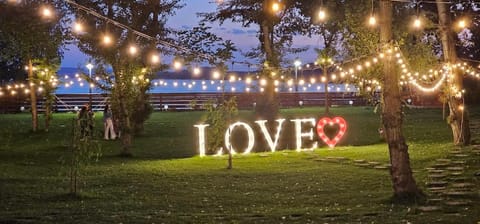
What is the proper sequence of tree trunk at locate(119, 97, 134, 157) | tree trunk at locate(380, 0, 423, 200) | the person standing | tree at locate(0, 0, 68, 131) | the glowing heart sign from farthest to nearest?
the person standing, tree at locate(0, 0, 68, 131), the glowing heart sign, tree trunk at locate(119, 97, 134, 157), tree trunk at locate(380, 0, 423, 200)

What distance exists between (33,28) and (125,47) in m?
5.55

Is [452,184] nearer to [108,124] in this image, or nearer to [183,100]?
[108,124]

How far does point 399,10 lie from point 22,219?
19574mm

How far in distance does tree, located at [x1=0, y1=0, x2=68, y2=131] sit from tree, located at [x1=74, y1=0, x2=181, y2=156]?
1.21m

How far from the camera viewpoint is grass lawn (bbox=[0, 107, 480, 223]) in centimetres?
970

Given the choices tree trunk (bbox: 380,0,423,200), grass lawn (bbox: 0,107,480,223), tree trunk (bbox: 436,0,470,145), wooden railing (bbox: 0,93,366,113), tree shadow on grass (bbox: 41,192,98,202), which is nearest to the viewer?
grass lawn (bbox: 0,107,480,223)

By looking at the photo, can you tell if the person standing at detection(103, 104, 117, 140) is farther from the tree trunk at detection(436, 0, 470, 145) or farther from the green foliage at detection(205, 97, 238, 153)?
the tree trunk at detection(436, 0, 470, 145)

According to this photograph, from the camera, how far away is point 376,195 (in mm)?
11484

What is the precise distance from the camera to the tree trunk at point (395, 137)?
10820mm

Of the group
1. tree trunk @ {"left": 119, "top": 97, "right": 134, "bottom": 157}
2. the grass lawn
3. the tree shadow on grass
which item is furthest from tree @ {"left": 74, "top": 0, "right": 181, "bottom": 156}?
the tree shadow on grass

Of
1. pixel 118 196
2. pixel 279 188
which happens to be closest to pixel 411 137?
pixel 279 188

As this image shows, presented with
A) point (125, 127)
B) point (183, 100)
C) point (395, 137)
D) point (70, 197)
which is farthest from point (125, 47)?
point (183, 100)

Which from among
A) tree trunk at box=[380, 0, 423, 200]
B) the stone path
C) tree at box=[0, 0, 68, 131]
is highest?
tree at box=[0, 0, 68, 131]

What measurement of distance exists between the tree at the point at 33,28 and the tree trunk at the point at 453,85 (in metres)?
12.6
